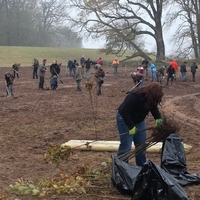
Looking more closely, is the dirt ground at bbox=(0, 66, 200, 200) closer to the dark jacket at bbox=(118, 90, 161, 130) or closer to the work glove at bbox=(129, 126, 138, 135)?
the work glove at bbox=(129, 126, 138, 135)

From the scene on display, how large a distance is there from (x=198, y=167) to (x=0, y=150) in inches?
158

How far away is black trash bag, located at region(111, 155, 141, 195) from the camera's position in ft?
17.5

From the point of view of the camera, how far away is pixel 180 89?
23.1 metres

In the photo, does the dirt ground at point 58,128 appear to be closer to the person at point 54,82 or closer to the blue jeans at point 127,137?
the person at point 54,82

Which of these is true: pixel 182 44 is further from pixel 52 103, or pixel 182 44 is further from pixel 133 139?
pixel 133 139

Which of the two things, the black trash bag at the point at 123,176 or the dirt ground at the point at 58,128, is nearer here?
the black trash bag at the point at 123,176

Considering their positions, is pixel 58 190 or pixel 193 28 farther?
pixel 193 28

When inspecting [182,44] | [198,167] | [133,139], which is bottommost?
[198,167]

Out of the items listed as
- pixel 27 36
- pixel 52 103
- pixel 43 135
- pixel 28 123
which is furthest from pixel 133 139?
pixel 27 36

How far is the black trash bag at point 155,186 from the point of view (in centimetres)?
450

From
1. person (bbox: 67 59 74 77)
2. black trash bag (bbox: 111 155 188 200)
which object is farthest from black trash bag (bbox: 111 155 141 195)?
person (bbox: 67 59 74 77)

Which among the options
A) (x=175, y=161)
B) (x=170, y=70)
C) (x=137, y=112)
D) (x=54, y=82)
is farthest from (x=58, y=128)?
(x=170, y=70)

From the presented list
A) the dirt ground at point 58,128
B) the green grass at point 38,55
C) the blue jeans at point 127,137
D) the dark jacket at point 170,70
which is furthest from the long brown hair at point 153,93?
the green grass at point 38,55

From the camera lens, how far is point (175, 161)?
5973mm
